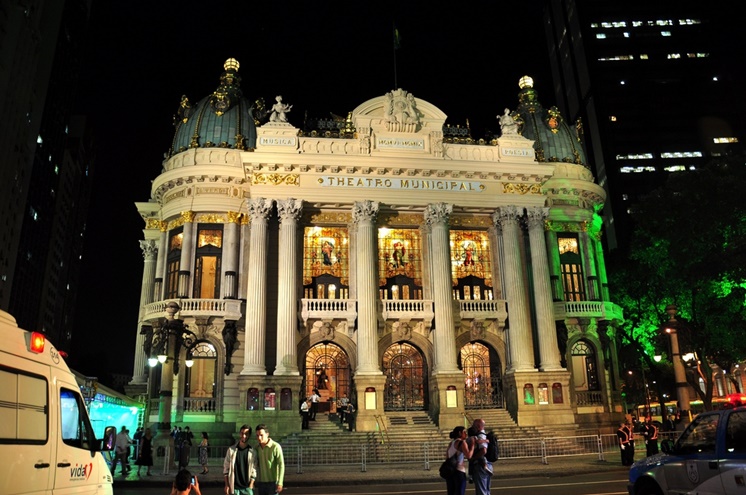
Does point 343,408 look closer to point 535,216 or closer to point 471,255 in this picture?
point 471,255

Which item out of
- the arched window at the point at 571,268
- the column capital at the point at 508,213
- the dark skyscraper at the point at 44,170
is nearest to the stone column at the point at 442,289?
the column capital at the point at 508,213

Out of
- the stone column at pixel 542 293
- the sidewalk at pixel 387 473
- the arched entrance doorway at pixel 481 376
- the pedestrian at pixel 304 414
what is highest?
the stone column at pixel 542 293

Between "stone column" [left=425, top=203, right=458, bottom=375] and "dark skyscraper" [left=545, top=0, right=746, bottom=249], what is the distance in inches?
2225

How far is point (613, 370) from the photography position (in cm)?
3547

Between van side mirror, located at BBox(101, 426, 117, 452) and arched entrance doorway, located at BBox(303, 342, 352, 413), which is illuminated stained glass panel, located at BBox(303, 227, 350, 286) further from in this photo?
van side mirror, located at BBox(101, 426, 117, 452)

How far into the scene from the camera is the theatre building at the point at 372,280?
30.8m

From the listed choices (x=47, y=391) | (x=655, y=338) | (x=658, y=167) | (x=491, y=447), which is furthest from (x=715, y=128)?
(x=47, y=391)

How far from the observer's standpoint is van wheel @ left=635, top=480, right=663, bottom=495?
959cm

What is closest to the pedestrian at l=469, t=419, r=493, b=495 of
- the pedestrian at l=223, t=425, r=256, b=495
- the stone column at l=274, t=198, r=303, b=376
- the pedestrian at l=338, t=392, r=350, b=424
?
the pedestrian at l=223, t=425, r=256, b=495

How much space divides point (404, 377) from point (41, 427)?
87.7 ft

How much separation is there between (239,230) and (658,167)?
73529 millimetres

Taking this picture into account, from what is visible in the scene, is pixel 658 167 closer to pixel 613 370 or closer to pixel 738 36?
pixel 738 36

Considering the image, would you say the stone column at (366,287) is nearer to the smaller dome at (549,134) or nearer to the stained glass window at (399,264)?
the stained glass window at (399,264)

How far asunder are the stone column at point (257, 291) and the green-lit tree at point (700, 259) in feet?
66.3
